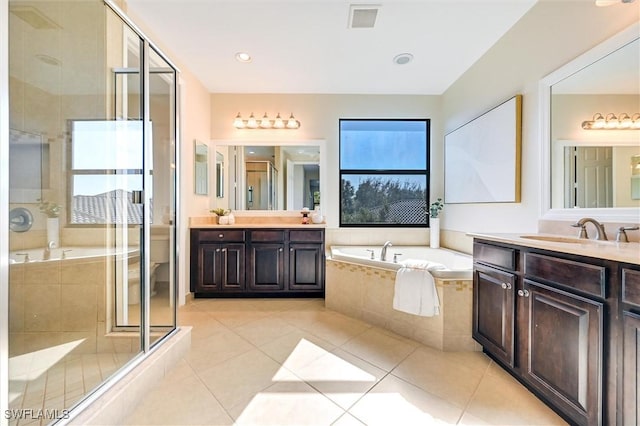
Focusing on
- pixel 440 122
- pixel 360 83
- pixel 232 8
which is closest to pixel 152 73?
pixel 232 8

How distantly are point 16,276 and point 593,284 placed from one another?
9.66ft

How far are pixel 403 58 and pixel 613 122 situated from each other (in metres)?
1.79

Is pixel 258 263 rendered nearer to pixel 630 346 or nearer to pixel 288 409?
pixel 288 409

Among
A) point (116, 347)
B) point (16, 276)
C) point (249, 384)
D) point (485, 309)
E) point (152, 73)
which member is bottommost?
point (249, 384)

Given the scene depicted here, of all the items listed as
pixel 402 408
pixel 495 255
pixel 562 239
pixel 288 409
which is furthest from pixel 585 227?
pixel 288 409

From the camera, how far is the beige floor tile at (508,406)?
127 centimetres

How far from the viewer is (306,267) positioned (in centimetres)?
300

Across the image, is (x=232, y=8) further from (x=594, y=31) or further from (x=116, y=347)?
(x=116, y=347)

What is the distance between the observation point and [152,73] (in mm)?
1975

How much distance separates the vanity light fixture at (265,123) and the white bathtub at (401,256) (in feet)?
5.79

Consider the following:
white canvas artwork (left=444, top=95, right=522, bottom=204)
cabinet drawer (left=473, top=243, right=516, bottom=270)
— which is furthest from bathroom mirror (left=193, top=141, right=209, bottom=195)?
white canvas artwork (left=444, top=95, right=522, bottom=204)

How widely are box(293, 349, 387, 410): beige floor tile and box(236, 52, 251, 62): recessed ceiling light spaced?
288 cm

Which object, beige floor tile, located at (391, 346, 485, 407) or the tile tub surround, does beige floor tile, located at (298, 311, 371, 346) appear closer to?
the tile tub surround

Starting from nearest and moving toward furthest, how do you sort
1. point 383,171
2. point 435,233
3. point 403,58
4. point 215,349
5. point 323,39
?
point 215,349
point 323,39
point 403,58
point 435,233
point 383,171
